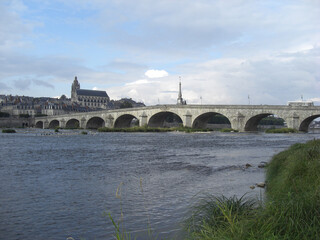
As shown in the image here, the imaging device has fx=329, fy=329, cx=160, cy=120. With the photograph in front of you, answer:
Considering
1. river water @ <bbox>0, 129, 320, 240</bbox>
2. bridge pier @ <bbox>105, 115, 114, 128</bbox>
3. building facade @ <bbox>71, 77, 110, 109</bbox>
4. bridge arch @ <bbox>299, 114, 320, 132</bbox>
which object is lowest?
river water @ <bbox>0, 129, 320, 240</bbox>

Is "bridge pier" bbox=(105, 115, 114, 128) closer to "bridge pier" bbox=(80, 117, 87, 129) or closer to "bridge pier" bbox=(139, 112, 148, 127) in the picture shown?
"bridge pier" bbox=(80, 117, 87, 129)

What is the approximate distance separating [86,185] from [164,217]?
15.8 feet

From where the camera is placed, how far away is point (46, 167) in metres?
16.7

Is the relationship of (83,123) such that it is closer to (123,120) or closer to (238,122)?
(123,120)

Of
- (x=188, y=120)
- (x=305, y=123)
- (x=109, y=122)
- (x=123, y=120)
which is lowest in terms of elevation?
(x=305, y=123)

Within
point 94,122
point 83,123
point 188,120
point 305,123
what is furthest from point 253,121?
point 94,122

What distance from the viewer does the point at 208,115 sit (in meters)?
69.9

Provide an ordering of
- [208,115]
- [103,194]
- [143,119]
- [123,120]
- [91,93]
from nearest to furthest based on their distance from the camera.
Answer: [103,194], [208,115], [143,119], [123,120], [91,93]

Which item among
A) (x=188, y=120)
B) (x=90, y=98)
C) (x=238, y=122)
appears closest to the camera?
(x=238, y=122)

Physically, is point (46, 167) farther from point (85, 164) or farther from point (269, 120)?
point (269, 120)

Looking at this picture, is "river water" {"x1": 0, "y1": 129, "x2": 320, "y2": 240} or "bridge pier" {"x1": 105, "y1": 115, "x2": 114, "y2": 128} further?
"bridge pier" {"x1": 105, "y1": 115, "x2": 114, "y2": 128}

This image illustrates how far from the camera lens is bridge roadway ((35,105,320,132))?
178 ft

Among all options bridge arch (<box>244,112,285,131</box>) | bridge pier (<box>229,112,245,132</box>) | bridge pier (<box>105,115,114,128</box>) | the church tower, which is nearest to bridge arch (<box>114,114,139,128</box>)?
bridge pier (<box>105,115,114,128</box>)

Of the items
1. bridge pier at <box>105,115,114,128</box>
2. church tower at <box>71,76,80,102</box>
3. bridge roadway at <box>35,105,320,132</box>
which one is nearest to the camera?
bridge roadway at <box>35,105,320,132</box>
